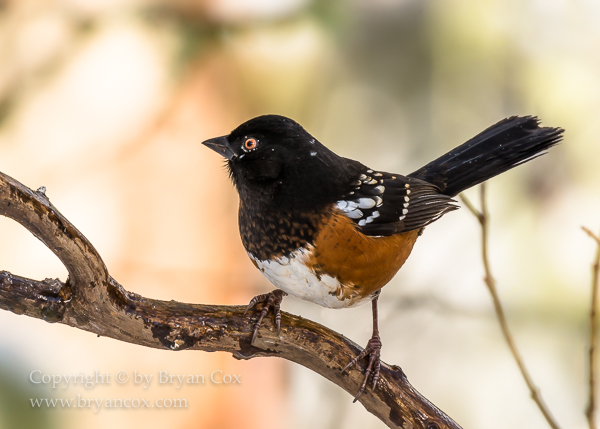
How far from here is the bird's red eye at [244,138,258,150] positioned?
4.12 ft

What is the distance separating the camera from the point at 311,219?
1.22 metres

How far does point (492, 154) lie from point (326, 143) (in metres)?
0.76

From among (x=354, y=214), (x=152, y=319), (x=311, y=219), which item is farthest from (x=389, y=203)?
(x=152, y=319)

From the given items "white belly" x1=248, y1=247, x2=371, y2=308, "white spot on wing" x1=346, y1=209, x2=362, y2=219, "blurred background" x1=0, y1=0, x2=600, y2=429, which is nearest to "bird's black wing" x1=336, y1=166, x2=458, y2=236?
"white spot on wing" x1=346, y1=209, x2=362, y2=219

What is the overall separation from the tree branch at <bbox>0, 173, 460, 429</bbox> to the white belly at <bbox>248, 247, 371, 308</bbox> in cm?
9

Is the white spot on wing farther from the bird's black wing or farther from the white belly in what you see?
the white belly

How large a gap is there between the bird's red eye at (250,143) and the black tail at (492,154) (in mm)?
568

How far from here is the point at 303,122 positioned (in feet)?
7.01

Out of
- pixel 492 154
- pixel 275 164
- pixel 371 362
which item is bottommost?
pixel 371 362

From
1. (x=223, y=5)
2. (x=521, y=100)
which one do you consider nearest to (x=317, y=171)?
(x=223, y=5)

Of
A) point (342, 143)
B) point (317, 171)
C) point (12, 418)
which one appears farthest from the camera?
point (342, 143)

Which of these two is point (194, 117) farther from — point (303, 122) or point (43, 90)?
point (43, 90)

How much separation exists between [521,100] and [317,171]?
1251mm

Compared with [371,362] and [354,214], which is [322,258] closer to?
[354,214]
